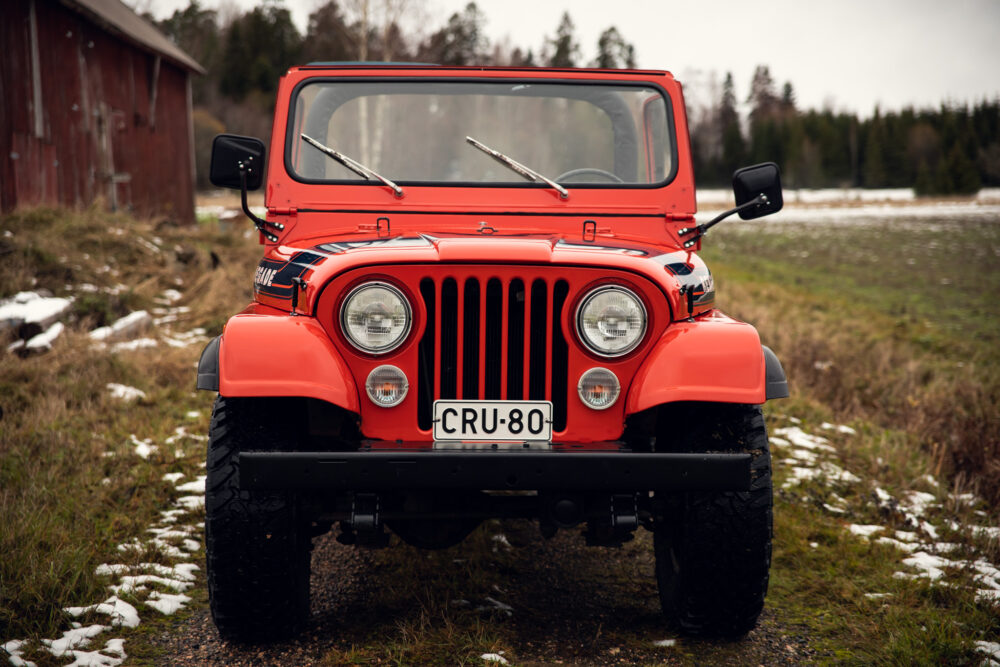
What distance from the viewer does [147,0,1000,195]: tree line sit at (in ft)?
131

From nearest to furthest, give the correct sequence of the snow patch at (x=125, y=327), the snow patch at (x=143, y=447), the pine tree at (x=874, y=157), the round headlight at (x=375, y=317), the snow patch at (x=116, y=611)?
the round headlight at (x=375, y=317), the snow patch at (x=116, y=611), the snow patch at (x=143, y=447), the snow patch at (x=125, y=327), the pine tree at (x=874, y=157)

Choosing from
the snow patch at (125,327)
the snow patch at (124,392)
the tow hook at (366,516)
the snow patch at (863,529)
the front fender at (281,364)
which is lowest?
the snow patch at (863,529)

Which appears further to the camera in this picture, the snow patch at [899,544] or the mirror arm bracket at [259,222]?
the snow patch at [899,544]

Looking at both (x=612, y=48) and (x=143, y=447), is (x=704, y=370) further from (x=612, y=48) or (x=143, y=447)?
(x=612, y=48)

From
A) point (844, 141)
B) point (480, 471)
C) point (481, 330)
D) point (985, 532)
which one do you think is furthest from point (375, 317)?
point (844, 141)

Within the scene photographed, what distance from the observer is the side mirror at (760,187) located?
313 cm

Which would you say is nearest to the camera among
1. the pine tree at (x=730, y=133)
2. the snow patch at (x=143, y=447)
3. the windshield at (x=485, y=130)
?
the windshield at (x=485, y=130)

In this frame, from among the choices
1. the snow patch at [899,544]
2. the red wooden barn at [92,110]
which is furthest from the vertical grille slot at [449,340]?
the red wooden barn at [92,110]

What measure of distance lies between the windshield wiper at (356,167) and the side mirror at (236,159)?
23 cm

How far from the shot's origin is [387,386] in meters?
2.45

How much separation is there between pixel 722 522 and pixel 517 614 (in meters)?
0.86

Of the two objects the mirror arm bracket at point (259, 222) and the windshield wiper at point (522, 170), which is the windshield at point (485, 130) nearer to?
the windshield wiper at point (522, 170)

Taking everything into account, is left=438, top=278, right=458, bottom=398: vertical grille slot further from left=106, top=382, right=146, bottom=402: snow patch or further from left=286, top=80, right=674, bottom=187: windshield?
left=106, top=382, right=146, bottom=402: snow patch

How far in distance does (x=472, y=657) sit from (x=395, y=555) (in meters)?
1.03
